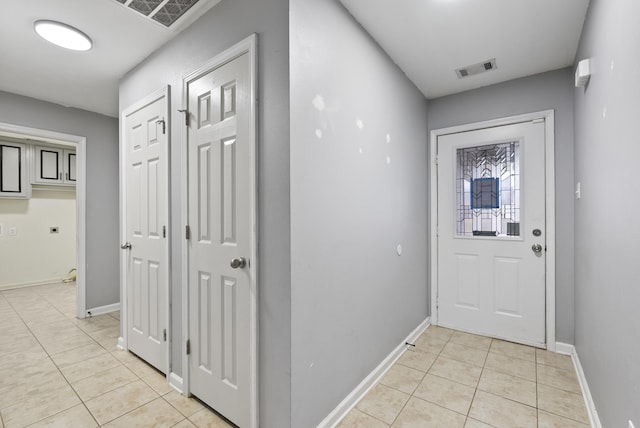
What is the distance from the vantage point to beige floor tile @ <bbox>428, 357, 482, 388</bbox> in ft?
7.14

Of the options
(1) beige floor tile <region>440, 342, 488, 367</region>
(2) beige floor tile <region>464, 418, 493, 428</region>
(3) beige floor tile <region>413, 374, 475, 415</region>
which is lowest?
(1) beige floor tile <region>440, 342, 488, 367</region>

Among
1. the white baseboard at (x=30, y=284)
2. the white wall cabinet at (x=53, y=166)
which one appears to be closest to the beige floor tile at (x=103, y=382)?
the white baseboard at (x=30, y=284)

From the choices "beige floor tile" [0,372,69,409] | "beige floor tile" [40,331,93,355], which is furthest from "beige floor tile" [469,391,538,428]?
"beige floor tile" [40,331,93,355]

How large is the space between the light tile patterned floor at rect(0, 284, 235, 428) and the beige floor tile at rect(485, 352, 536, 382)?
2108 mm

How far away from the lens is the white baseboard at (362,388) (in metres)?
1.70

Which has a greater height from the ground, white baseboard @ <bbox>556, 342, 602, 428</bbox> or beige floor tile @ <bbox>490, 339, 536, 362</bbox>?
white baseboard @ <bbox>556, 342, 602, 428</bbox>

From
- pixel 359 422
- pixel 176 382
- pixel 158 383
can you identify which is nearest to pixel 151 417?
pixel 176 382

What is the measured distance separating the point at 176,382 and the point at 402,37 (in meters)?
3.03

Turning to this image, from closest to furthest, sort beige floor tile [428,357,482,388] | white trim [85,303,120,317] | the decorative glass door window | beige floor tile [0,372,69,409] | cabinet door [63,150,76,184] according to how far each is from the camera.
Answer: beige floor tile [0,372,69,409] → beige floor tile [428,357,482,388] → the decorative glass door window → white trim [85,303,120,317] → cabinet door [63,150,76,184]

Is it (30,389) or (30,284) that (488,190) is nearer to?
(30,389)

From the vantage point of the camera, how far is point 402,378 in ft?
7.23

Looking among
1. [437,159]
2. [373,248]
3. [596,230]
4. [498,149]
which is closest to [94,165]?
[373,248]

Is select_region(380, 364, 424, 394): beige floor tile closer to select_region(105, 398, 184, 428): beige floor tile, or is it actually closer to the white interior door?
the white interior door

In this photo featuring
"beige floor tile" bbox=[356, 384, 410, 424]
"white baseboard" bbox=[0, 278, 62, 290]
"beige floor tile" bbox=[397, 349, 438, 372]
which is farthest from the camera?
"white baseboard" bbox=[0, 278, 62, 290]
